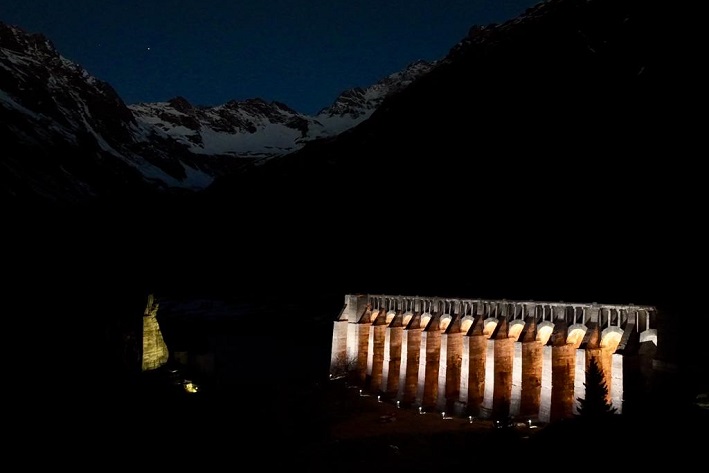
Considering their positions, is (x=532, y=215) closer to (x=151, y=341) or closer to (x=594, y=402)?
(x=151, y=341)

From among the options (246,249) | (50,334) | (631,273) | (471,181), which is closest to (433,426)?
(50,334)

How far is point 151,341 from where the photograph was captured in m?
51.4

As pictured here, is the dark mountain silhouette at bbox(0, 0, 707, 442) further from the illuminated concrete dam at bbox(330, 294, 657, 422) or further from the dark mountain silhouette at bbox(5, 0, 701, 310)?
the illuminated concrete dam at bbox(330, 294, 657, 422)

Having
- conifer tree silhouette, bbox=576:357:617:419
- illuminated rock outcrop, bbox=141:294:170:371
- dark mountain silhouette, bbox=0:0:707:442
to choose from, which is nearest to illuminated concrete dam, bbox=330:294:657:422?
dark mountain silhouette, bbox=0:0:707:442

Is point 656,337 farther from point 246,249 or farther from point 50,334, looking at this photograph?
point 246,249

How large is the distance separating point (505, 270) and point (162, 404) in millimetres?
80850

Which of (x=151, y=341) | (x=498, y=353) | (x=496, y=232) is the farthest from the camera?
(x=496, y=232)

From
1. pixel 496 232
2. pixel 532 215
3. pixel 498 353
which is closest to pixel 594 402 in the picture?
pixel 498 353

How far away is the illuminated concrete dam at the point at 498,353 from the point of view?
3228 cm

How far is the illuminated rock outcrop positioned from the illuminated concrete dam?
1648 centimetres

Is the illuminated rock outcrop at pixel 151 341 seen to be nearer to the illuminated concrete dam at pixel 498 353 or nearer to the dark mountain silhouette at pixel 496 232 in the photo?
the dark mountain silhouette at pixel 496 232

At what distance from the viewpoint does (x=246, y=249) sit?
648ft

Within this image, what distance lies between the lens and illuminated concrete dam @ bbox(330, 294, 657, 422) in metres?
32.3

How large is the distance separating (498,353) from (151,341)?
28941 mm
